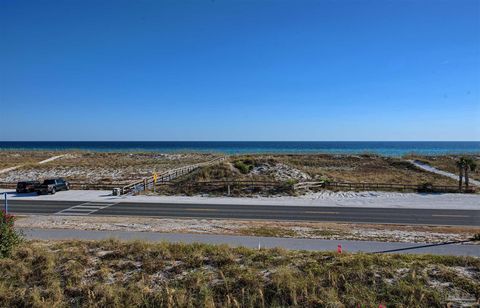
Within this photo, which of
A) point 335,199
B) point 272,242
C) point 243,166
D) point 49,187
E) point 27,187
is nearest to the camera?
point 272,242

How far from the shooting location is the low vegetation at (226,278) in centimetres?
884

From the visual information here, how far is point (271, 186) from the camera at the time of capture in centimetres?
3312

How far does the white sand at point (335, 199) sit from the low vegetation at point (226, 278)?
1575 centimetres

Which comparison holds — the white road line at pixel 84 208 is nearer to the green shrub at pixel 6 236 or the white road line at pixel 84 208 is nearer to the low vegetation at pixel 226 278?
the green shrub at pixel 6 236

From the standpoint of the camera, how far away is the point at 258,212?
23.7 meters

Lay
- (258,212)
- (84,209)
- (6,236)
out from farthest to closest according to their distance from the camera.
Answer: (84,209), (258,212), (6,236)

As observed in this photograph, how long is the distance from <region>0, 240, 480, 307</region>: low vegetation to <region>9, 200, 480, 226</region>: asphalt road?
32.4 feet

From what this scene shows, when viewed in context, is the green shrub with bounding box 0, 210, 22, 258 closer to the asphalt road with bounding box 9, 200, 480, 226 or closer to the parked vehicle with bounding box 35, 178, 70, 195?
the asphalt road with bounding box 9, 200, 480, 226

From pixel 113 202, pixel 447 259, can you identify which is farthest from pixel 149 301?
pixel 113 202

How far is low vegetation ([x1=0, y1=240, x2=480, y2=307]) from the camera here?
8.84m

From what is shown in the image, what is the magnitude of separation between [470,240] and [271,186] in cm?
1947

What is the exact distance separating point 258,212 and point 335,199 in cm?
880

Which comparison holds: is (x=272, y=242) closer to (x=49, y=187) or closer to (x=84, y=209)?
(x=84, y=209)

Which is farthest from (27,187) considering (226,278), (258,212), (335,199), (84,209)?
(226,278)
